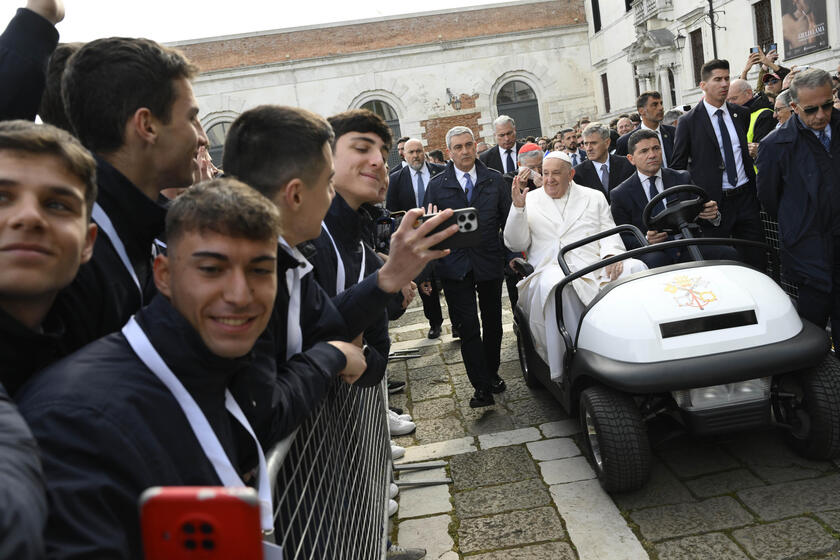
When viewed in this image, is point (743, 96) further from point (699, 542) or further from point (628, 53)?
point (628, 53)

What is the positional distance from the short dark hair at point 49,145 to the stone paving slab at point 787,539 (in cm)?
290

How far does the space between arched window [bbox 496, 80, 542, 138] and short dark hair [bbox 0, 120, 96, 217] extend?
31.5 m

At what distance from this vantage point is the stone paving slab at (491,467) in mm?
3869

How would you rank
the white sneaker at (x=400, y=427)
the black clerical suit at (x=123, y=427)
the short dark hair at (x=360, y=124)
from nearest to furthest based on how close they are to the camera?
the black clerical suit at (x=123, y=427), the short dark hair at (x=360, y=124), the white sneaker at (x=400, y=427)

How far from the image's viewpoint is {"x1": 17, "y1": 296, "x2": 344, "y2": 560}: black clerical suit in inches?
39.7

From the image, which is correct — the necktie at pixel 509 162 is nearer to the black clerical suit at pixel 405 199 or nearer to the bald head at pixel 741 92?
the black clerical suit at pixel 405 199

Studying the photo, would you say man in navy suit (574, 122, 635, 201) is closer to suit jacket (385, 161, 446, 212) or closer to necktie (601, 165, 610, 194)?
necktie (601, 165, 610, 194)

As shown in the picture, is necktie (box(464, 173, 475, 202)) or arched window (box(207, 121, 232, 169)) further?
arched window (box(207, 121, 232, 169))

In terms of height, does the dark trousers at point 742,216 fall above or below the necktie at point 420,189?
below

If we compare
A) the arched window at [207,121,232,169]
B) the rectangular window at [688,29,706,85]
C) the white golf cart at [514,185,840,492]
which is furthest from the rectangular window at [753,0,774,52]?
the arched window at [207,121,232,169]

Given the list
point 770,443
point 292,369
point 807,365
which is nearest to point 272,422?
point 292,369

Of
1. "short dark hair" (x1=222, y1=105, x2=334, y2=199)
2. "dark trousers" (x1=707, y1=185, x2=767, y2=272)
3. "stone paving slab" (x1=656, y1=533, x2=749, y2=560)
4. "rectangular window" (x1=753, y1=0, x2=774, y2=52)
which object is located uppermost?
"rectangular window" (x1=753, y1=0, x2=774, y2=52)

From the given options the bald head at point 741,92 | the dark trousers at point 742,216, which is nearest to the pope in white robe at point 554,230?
the dark trousers at point 742,216

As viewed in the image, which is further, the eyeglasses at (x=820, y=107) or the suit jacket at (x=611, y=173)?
the suit jacket at (x=611, y=173)
